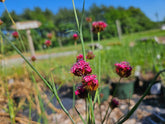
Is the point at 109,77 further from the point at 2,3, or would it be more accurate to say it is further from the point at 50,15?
the point at 50,15

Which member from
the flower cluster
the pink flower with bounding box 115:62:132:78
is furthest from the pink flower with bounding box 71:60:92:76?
the pink flower with bounding box 115:62:132:78

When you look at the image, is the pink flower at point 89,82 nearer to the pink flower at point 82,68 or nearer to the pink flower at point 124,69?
the pink flower at point 82,68

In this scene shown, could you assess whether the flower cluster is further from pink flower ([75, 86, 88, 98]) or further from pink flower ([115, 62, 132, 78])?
pink flower ([115, 62, 132, 78])

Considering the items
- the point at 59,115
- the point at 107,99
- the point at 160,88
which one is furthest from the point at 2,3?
the point at 160,88

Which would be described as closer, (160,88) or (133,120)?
(133,120)

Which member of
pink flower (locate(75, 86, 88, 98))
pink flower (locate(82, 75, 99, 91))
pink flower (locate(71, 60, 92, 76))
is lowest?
pink flower (locate(75, 86, 88, 98))

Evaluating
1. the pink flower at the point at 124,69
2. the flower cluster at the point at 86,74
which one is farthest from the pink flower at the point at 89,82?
the pink flower at the point at 124,69

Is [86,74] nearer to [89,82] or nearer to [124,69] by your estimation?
[89,82]

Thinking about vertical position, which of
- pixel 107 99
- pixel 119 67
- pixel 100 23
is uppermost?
pixel 100 23

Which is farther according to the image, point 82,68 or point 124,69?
point 124,69

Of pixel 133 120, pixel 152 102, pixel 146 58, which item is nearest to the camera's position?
pixel 133 120

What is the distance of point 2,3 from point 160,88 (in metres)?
1.90

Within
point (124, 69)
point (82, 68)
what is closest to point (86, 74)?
point (82, 68)

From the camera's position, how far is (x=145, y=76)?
6.86ft
